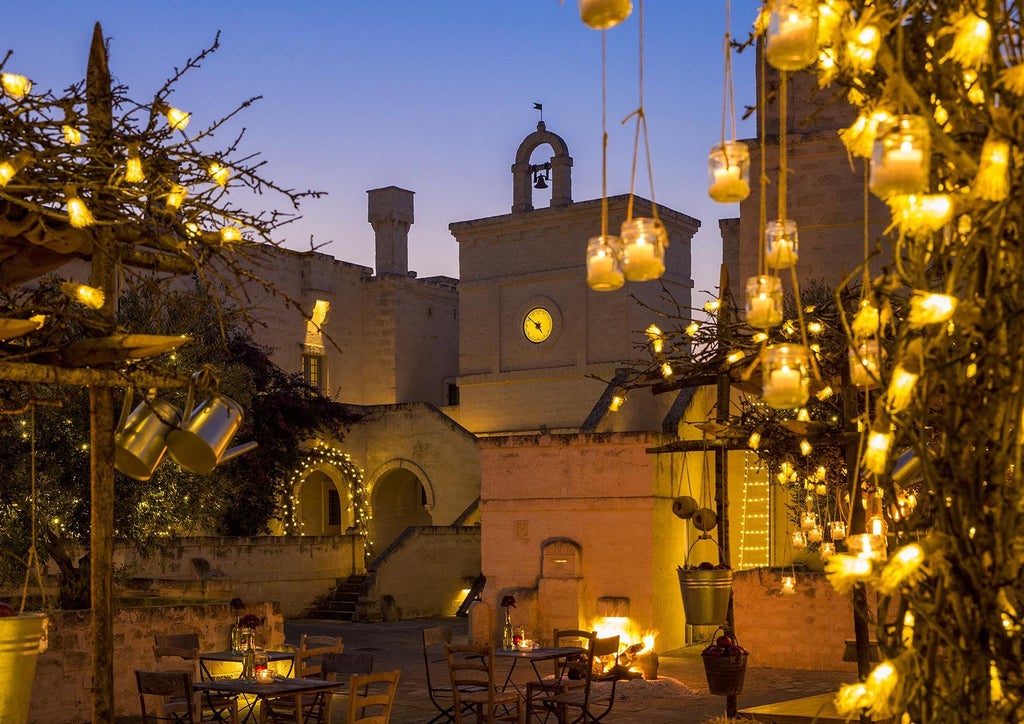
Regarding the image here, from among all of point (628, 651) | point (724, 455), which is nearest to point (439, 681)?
point (628, 651)

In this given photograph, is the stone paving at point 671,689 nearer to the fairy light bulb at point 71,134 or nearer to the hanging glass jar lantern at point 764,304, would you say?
the fairy light bulb at point 71,134

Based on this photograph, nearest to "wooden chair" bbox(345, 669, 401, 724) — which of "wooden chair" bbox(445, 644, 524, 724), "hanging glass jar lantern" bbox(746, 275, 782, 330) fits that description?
"wooden chair" bbox(445, 644, 524, 724)

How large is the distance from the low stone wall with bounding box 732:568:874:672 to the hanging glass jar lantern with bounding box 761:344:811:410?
12105 mm

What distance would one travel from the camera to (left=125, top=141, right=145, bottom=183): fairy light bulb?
5.36 meters

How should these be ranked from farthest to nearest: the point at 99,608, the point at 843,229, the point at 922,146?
the point at 843,229, the point at 99,608, the point at 922,146

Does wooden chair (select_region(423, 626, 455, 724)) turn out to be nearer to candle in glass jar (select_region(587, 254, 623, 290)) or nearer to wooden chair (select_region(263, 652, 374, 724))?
wooden chair (select_region(263, 652, 374, 724))

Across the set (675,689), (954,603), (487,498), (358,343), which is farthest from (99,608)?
(358,343)

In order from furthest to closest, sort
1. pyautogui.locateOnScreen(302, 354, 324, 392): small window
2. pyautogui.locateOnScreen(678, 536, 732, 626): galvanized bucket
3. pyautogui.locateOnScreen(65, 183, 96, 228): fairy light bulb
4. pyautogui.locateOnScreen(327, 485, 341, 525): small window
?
pyautogui.locateOnScreen(327, 485, 341, 525): small window < pyautogui.locateOnScreen(302, 354, 324, 392): small window < pyautogui.locateOnScreen(678, 536, 732, 626): galvanized bucket < pyautogui.locateOnScreen(65, 183, 96, 228): fairy light bulb

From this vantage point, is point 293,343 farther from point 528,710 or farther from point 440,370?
point 528,710

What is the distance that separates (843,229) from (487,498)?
26.7 ft

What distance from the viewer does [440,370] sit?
110 ft

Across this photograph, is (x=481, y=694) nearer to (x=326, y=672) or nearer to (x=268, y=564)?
(x=326, y=672)

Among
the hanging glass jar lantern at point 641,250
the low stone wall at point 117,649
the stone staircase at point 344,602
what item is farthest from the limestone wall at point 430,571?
the hanging glass jar lantern at point 641,250

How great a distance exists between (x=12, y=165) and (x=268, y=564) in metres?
18.4
